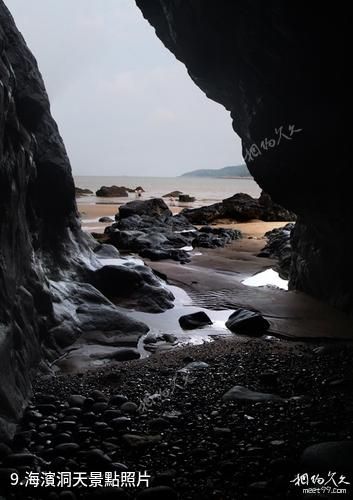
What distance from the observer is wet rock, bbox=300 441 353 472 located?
2.65m

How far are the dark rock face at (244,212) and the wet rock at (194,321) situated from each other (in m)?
19.0

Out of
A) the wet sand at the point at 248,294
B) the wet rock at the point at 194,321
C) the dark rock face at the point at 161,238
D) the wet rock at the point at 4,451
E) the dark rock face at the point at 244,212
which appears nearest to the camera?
the wet rock at the point at 4,451

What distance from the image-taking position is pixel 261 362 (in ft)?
16.4

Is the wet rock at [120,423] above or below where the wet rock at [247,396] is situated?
below

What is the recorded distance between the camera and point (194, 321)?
6.97 m

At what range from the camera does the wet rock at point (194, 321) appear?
687 cm

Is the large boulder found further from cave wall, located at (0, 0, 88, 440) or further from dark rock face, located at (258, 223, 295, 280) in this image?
cave wall, located at (0, 0, 88, 440)

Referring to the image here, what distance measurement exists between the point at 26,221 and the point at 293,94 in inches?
183

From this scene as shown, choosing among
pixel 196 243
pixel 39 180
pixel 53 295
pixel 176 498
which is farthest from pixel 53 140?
pixel 196 243

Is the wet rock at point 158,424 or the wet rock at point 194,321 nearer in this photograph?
the wet rock at point 158,424

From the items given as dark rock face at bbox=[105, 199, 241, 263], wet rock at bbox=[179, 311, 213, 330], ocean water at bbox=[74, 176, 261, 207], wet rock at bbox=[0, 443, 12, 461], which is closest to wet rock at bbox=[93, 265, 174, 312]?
wet rock at bbox=[179, 311, 213, 330]

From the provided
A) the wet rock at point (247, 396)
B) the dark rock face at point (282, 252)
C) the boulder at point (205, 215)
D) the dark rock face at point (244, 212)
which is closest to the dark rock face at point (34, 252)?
the wet rock at point (247, 396)

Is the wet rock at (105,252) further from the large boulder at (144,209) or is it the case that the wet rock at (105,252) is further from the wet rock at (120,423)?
the large boulder at (144,209)

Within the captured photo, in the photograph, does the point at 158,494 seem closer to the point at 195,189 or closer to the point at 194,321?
the point at 194,321
